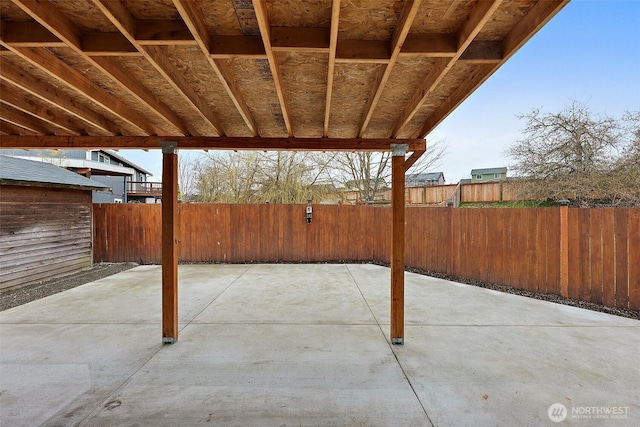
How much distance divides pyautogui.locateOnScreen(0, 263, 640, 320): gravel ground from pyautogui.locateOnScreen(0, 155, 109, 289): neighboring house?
231 mm

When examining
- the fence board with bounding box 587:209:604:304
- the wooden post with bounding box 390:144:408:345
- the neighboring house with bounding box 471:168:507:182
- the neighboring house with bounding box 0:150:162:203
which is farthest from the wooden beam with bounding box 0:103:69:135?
the neighboring house with bounding box 471:168:507:182

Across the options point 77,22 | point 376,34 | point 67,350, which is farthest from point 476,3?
point 67,350

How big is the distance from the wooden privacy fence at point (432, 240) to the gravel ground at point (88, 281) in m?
0.10

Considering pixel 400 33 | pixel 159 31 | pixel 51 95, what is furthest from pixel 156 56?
pixel 400 33

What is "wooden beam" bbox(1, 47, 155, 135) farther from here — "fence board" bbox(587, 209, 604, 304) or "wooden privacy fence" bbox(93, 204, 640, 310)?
"fence board" bbox(587, 209, 604, 304)

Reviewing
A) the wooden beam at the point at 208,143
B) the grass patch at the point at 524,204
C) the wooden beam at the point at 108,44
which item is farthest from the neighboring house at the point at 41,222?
the grass patch at the point at 524,204

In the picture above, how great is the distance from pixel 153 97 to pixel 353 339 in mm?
3010

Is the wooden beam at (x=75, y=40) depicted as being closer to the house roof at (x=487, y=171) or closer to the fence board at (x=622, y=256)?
the fence board at (x=622, y=256)

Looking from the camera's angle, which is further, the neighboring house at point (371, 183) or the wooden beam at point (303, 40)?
the neighboring house at point (371, 183)

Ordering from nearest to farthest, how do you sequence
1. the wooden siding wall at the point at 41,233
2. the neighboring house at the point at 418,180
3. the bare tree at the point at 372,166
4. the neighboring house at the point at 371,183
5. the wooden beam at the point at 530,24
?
the wooden beam at the point at 530,24
the wooden siding wall at the point at 41,233
the bare tree at the point at 372,166
the neighboring house at the point at 371,183
the neighboring house at the point at 418,180

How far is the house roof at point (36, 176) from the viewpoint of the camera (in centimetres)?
464

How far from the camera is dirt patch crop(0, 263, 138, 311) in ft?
13.5

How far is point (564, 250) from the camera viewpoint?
3.96m

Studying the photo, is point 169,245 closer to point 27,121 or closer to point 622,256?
point 27,121
